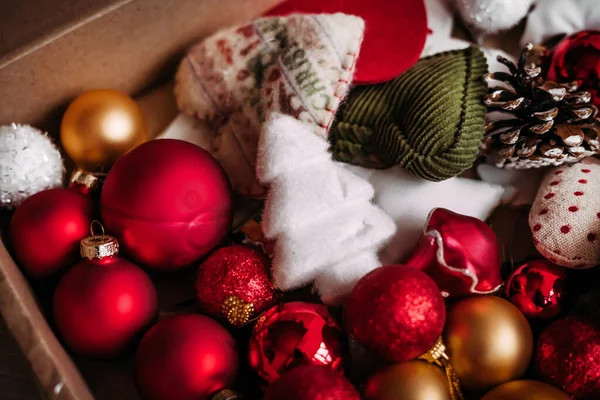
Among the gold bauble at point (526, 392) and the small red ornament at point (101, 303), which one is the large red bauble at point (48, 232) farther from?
the gold bauble at point (526, 392)

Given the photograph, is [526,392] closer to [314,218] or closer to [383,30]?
[314,218]

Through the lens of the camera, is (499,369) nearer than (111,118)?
Yes

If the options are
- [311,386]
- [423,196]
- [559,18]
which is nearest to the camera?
[311,386]

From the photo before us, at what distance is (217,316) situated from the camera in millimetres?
614

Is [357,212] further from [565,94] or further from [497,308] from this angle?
[565,94]

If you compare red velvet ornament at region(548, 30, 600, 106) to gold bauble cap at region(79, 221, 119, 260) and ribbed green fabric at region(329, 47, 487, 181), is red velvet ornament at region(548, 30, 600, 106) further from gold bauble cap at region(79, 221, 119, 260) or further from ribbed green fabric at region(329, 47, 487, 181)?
gold bauble cap at region(79, 221, 119, 260)

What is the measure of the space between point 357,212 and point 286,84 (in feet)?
0.58

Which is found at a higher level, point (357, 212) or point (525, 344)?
point (357, 212)

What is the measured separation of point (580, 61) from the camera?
2.35 feet

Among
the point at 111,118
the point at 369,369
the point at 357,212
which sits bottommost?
the point at 369,369

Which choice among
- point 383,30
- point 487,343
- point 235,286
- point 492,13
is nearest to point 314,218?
point 235,286

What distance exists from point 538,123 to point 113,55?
545 millimetres

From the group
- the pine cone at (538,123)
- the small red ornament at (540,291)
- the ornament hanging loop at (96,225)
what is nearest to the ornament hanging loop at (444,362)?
the small red ornament at (540,291)

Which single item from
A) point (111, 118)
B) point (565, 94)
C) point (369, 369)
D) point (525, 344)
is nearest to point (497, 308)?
point (525, 344)
